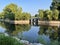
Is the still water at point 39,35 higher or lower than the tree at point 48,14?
lower

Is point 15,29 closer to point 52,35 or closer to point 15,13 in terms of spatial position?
point 52,35

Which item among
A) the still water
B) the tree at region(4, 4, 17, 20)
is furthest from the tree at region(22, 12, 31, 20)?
the still water

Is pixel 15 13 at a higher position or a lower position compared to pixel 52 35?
higher

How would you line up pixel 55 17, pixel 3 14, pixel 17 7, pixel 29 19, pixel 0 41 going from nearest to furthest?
pixel 0 41
pixel 55 17
pixel 29 19
pixel 17 7
pixel 3 14

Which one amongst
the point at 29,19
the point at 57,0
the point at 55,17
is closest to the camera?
the point at 55,17

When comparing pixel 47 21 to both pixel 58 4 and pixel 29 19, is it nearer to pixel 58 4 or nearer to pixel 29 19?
pixel 58 4

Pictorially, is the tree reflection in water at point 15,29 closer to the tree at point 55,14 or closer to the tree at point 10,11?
the tree at point 55,14

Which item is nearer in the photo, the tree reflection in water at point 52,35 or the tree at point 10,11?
the tree reflection in water at point 52,35

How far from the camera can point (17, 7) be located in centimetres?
7962

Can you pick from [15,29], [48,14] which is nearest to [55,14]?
[48,14]

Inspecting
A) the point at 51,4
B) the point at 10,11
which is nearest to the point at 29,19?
the point at 51,4

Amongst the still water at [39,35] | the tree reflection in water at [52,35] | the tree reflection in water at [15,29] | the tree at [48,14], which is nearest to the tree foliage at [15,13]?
the tree at [48,14]

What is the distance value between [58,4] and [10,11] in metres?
27.4

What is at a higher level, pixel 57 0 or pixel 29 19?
pixel 57 0
